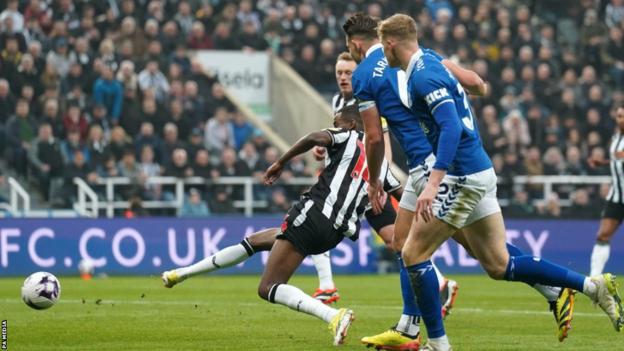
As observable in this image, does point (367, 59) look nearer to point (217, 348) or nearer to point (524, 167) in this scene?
point (217, 348)

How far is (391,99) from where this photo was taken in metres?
9.83

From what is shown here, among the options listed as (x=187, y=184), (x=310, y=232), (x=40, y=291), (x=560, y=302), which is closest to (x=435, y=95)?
(x=310, y=232)

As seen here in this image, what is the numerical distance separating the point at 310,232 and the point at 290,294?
1.96 ft

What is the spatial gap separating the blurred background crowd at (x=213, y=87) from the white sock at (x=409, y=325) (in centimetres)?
1377

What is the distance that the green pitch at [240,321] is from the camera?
396 inches

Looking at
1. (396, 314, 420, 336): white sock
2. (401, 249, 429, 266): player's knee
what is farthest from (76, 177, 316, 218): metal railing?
(401, 249, 429, 266): player's knee

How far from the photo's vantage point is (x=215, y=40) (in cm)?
2748

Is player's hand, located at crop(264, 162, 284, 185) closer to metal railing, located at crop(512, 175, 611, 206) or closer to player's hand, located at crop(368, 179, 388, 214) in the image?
player's hand, located at crop(368, 179, 388, 214)

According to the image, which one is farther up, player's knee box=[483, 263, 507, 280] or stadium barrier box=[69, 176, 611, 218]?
player's knee box=[483, 263, 507, 280]

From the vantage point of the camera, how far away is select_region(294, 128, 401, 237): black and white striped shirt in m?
10.3

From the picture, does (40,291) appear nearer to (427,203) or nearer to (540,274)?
(427,203)

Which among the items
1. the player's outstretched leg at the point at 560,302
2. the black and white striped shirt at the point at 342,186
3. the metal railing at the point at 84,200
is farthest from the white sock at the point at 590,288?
the metal railing at the point at 84,200

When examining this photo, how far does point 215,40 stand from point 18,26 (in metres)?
4.60

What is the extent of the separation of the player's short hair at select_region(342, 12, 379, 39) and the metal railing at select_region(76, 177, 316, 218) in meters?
12.6
